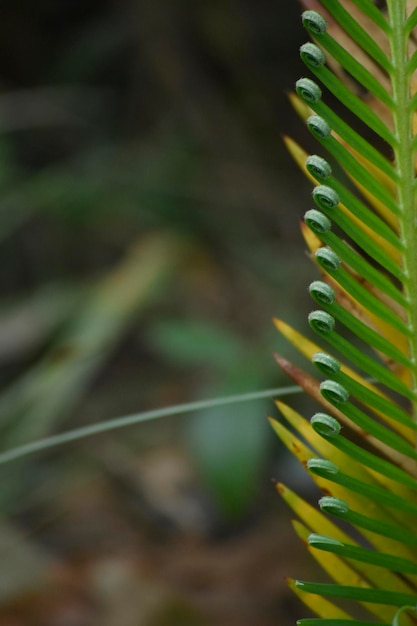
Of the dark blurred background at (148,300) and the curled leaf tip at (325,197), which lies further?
the dark blurred background at (148,300)

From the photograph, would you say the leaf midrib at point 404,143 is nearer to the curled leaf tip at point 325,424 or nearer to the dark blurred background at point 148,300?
the curled leaf tip at point 325,424

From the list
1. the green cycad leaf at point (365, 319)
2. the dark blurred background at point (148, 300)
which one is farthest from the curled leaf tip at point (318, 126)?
the dark blurred background at point (148, 300)

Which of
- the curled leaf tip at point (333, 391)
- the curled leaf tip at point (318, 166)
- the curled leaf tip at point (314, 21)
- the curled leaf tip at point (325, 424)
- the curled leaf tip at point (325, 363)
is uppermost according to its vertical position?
the curled leaf tip at point (314, 21)

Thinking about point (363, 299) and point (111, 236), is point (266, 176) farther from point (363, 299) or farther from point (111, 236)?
point (363, 299)

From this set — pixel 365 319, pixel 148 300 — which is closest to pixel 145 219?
pixel 148 300

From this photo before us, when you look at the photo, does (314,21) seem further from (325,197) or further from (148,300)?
(148,300)
